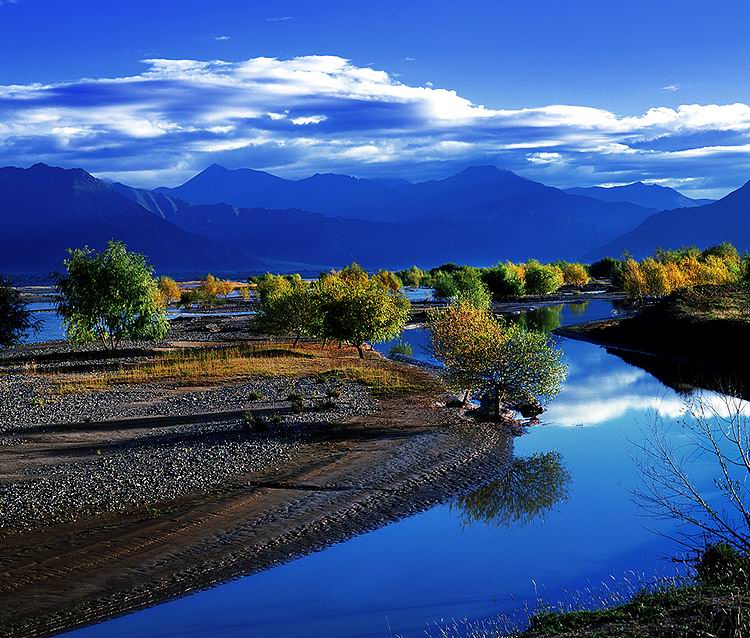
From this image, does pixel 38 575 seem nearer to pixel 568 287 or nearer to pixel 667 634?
pixel 667 634

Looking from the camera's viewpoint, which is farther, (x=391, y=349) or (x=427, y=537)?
(x=391, y=349)

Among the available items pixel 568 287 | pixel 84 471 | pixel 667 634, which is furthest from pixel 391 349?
pixel 568 287

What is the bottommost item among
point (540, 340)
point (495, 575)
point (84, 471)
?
point (495, 575)

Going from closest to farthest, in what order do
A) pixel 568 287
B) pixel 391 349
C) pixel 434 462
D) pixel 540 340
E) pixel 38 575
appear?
pixel 38 575, pixel 434 462, pixel 540 340, pixel 391 349, pixel 568 287

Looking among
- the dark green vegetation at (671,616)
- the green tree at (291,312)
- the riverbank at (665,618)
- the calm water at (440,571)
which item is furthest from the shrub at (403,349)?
the riverbank at (665,618)

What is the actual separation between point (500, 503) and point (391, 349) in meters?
53.8

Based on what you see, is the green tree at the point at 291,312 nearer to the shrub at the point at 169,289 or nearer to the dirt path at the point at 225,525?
the dirt path at the point at 225,525

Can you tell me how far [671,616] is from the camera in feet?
52.6

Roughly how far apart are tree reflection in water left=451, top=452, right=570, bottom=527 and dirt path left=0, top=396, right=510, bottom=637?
80 centimetres

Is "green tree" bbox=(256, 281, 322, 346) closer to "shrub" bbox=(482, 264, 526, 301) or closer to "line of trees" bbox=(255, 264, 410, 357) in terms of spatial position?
"line of trees" bbox=(255, 264, 410, 357)

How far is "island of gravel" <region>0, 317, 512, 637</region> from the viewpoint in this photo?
21844 mm

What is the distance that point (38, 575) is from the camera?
21250 millimetres

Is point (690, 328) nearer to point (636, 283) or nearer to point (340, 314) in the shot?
point (340, 314)

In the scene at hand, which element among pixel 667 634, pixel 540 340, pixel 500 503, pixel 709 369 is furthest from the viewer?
pixel 709 369
